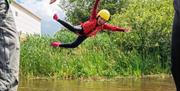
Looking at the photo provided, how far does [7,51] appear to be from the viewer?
11.6 feet

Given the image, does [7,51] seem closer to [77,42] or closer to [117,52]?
[77,42]

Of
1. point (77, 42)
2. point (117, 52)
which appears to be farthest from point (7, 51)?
point (117, 52)

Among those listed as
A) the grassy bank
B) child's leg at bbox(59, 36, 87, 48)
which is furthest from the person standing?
the grassy bank

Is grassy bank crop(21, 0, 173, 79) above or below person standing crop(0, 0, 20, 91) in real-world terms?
above

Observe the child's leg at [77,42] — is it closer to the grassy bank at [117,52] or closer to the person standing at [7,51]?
the person standing at [7,51]

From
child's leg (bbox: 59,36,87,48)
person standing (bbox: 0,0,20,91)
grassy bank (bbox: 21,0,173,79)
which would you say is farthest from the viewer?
grassy bank (bbox: 21,0,173,79)

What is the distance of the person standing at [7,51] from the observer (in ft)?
11.5

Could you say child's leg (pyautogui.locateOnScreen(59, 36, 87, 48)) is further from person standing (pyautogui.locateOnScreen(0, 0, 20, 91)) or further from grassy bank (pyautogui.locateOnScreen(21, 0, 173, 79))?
grassy bank (pyautogui.locateOnScreen(21, 0, 173, 79))

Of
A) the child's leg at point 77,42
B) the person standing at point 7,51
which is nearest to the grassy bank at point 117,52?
the child's leg at point 77,42

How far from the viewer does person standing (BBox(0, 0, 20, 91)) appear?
3.51 m

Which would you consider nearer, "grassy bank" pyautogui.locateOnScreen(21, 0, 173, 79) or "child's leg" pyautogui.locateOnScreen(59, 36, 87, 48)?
"child's leg" pyautogui.locateOnScreen(59, 36, 87, 48)

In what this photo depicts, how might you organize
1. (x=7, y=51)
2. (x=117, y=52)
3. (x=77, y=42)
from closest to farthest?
(x=7, y=51), (x=77, y=42), (x=117, y=52)

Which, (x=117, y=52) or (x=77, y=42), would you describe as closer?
(x=77, y=42)

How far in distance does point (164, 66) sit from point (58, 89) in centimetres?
861
